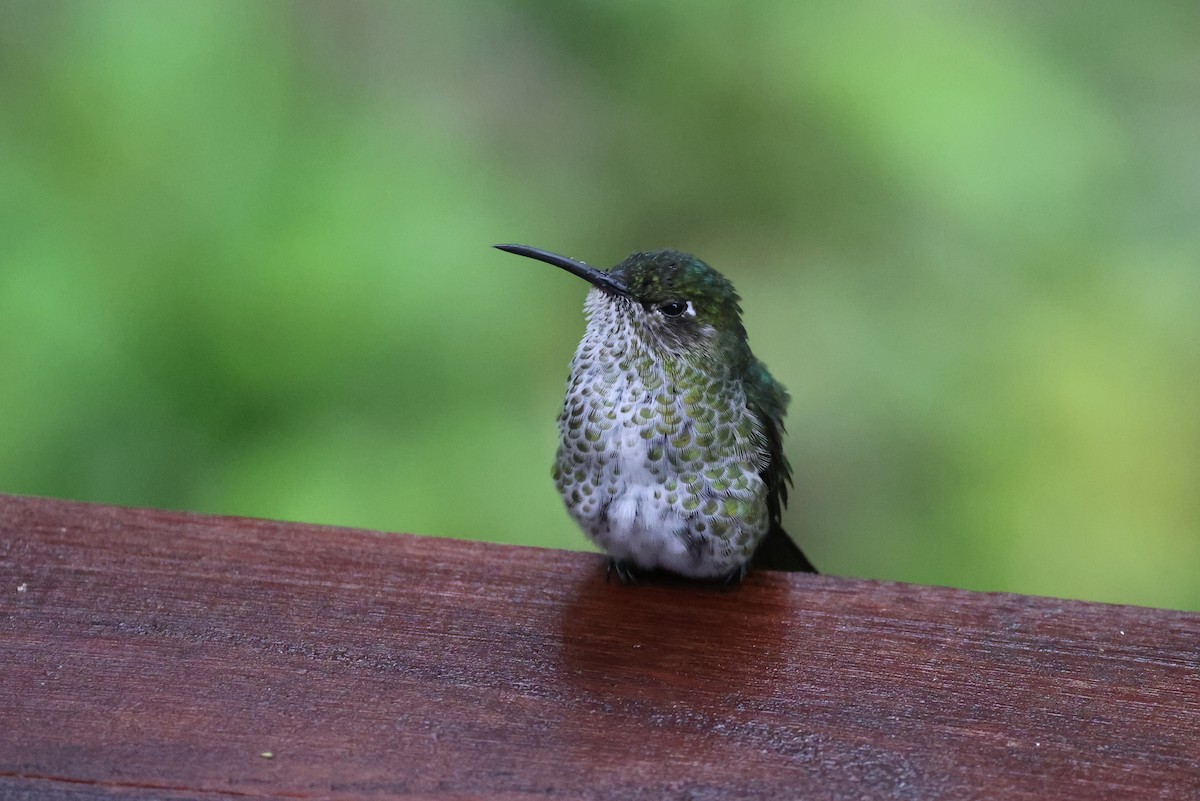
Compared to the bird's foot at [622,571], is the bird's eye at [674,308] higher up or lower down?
higher up

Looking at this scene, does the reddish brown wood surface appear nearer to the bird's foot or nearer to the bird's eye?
the bird's foot

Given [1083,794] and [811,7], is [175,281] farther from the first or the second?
[1083,794]

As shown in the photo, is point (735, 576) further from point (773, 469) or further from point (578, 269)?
point (578, 269)

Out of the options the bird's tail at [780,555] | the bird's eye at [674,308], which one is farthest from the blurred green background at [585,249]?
the bird's eye at [674,308]

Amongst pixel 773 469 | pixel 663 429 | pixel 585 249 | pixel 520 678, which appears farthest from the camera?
pixel 585 249

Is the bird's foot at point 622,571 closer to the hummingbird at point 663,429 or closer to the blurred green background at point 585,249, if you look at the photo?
the hummingbird at point 663,429

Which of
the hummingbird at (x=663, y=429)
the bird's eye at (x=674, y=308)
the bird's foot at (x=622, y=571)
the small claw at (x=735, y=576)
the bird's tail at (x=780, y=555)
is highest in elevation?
the bird's eye at (x=674, y=308)

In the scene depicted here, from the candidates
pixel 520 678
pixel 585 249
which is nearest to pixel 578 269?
pixel 520 678
